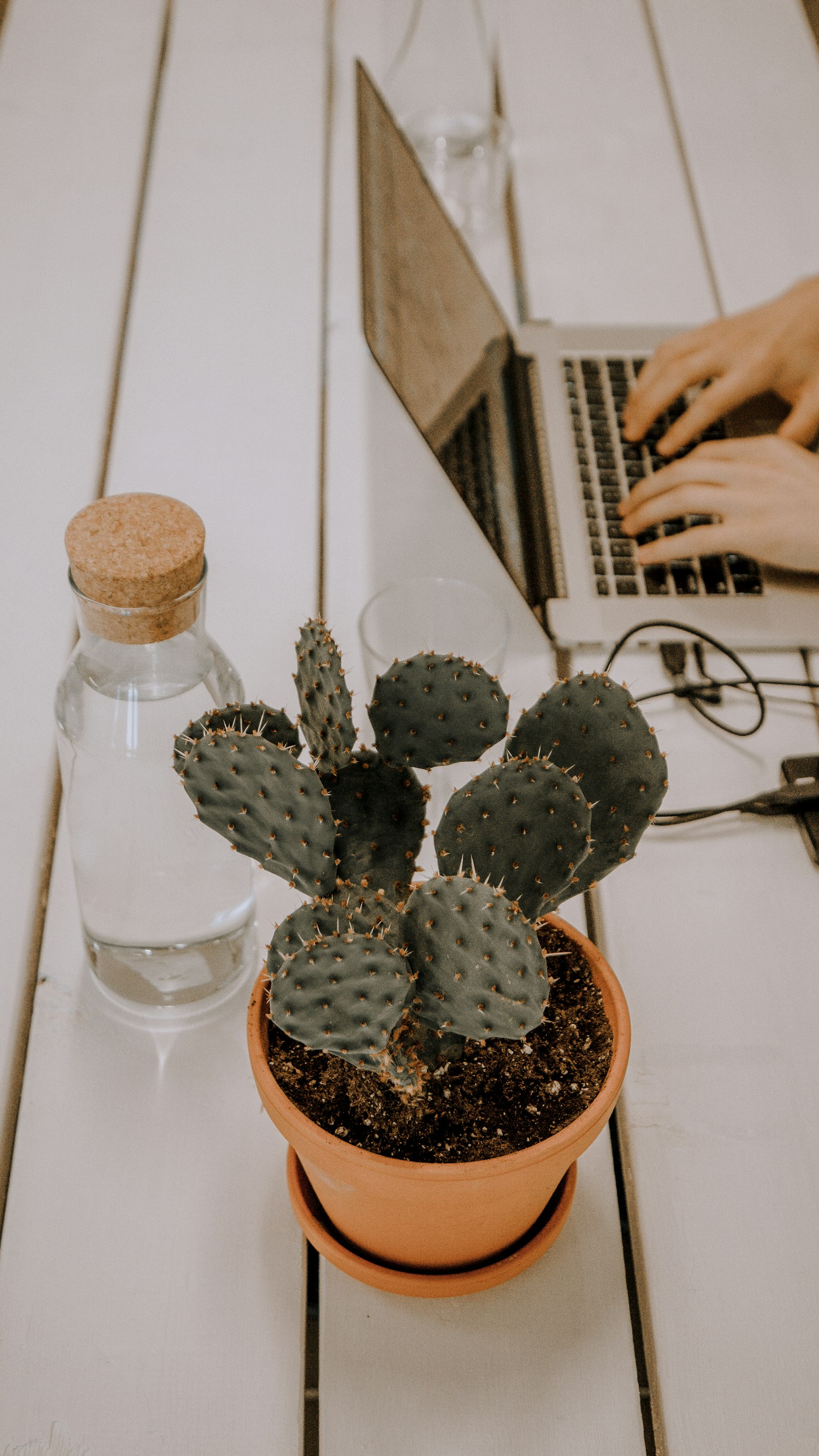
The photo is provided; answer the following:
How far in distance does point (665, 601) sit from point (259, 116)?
966mm

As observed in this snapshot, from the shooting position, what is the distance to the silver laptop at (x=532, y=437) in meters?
0.87

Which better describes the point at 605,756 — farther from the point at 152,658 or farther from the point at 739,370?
the point at 739,370

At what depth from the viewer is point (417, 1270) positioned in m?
0.57

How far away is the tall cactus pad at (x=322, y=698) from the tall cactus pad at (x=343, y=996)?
0.35ft

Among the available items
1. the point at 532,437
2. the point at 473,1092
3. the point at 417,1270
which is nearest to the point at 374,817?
the point at 473,1092

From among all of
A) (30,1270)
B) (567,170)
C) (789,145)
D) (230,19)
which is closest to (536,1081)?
(30,1270)

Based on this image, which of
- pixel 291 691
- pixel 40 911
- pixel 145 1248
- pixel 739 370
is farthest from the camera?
pixel 739 370

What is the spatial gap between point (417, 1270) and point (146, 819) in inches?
11.7

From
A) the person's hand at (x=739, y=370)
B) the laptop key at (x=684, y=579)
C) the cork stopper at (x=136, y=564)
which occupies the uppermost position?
the cork stopper at (x=136, y=564)

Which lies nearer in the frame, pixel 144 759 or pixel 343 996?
pixel 343 996

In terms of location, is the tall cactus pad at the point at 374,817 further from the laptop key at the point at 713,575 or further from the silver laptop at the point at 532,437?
the laptop key at the point at 713,575

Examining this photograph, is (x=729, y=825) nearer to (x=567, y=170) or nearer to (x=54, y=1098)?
(x=54, y=1098)

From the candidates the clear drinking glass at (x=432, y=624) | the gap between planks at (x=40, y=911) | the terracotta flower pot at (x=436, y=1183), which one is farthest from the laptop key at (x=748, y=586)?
the gap between planks at (x=40, y=911)

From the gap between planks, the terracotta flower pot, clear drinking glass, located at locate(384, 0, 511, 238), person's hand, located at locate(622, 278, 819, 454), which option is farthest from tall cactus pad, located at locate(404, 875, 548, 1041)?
clear drinking glass, located at locate(384, 0, 511, 238)
